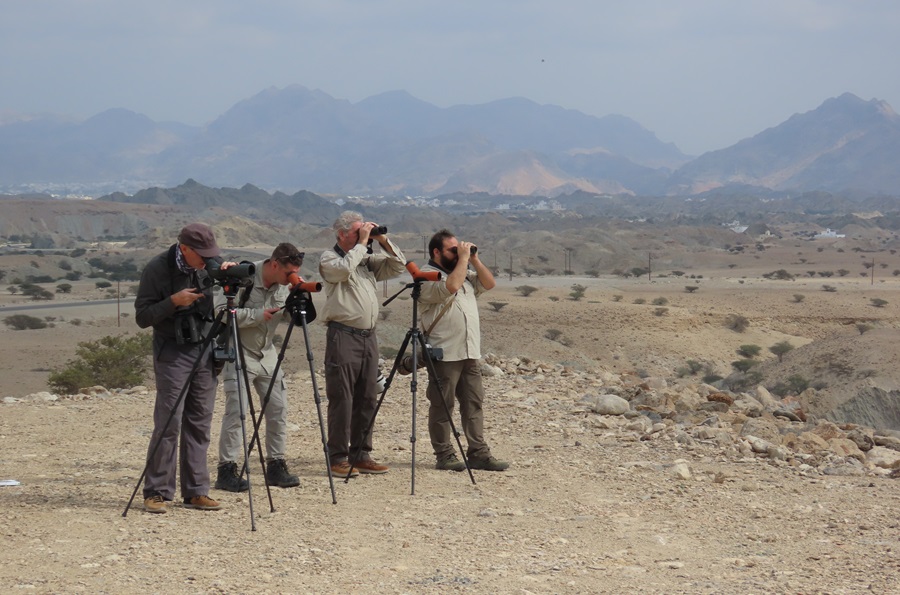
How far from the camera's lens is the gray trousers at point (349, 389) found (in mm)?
8094

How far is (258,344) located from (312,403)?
16.2 feet

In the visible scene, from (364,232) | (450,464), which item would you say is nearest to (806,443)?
(450,464)

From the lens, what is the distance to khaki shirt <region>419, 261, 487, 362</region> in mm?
8289

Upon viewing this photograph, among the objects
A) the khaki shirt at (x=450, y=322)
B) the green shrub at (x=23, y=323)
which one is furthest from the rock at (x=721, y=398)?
the green shrub at (x=23, y=323)

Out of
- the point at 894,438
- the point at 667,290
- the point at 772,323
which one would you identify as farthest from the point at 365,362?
the point at 667,290

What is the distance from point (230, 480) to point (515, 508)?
2071 mm

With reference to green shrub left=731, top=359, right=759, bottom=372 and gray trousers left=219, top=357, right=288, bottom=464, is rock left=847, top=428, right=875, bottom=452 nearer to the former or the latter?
gray trousers left=219, top=357, right=288, bottom=464

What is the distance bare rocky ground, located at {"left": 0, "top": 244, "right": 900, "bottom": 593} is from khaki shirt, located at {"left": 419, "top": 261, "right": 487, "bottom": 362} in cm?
103

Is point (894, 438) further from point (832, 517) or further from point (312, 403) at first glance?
point (312, 403)

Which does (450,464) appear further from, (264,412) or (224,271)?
(224,271)

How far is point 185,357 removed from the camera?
712 cm

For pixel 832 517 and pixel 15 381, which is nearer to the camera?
pixel 832 517

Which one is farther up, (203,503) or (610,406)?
(203,503)

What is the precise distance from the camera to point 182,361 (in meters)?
7.11
